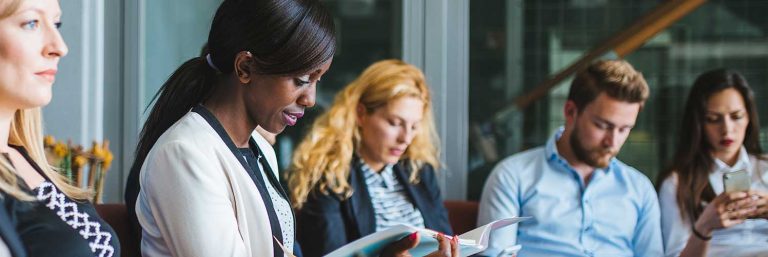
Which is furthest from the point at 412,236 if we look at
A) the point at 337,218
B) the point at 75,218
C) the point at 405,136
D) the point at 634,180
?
the point at 634,180

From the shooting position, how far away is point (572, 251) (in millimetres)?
3371

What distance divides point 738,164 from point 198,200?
2.29 meters

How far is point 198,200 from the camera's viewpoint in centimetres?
185

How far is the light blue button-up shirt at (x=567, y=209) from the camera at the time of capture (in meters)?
3.39

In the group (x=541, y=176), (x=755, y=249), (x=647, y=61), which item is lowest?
(x=755, y=249)

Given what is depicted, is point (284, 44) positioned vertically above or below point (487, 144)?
above

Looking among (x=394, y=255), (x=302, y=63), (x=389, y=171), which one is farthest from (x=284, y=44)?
(x=389, y=171)

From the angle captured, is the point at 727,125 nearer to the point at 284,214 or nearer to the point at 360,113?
the point at 360,113

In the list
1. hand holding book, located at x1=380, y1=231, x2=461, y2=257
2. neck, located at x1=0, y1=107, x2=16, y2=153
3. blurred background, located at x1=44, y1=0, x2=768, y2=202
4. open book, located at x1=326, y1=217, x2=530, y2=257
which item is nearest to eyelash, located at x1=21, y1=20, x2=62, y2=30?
neck, located at x1=0, y1=107, x2=16, y2=153

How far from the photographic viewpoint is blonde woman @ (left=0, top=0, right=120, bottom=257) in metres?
1.60

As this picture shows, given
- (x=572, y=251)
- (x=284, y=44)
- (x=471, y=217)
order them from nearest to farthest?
(x=284, y=44), (x=572, y=251), (x=471, y=217)

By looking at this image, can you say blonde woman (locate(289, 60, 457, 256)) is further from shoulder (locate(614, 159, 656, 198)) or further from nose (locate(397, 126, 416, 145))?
shoulder (locate(614, 159, 656, 198))

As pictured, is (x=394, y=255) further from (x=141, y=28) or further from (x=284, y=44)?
(x=141, y=28)

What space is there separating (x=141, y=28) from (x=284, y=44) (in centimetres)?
175
